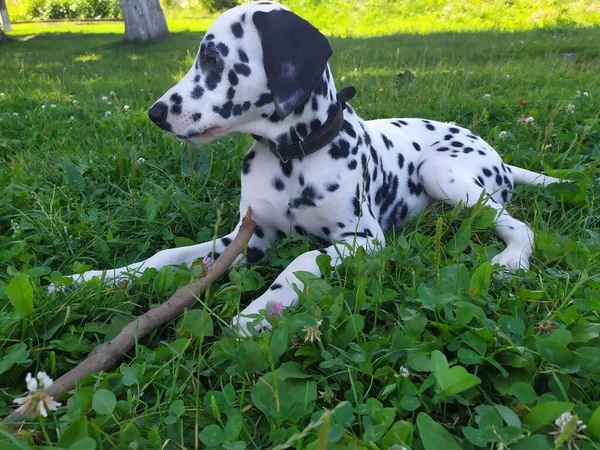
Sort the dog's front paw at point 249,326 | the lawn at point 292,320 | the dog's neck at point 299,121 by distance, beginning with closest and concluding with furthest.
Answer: the lawn at point 292,320 → the dog's front paw at point 249,326 → the dog's neck at point 299,121

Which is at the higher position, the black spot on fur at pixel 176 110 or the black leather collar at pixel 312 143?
the black spot on fur at pixel 176 110

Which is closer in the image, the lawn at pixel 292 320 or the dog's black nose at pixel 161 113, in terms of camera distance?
the lawn at pixel 292 320

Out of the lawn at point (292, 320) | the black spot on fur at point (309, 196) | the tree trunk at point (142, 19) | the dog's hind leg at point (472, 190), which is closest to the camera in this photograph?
the lawn at point (292, 320)

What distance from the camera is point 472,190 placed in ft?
11.2

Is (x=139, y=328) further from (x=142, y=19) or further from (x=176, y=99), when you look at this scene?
(x=142, y=19)

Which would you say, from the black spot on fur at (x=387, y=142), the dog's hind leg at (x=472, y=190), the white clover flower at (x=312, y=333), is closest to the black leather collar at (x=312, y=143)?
the black spot on fur at (x=387, y=142)

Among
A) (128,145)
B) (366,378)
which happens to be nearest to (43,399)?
(366,378)

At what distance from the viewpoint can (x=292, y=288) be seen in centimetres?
243

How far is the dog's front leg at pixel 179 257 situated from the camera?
8.49 ft

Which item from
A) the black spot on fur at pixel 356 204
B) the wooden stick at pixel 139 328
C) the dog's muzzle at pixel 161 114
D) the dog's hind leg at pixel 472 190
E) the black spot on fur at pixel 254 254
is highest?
the dog's muzzle at pixel 161 114

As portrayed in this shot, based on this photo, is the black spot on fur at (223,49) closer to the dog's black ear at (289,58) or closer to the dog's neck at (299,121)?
the dog's black ear at (289,58)

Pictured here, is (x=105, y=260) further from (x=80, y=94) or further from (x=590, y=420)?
(x=80, y=94)

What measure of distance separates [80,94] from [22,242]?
16.8ft

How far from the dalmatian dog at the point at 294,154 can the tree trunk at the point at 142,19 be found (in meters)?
13.6
